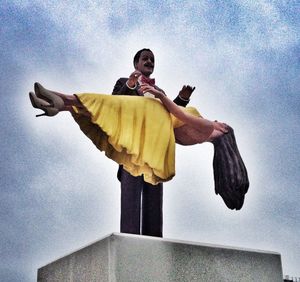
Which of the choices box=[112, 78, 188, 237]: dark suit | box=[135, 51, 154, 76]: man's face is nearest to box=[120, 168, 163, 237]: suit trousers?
box=[112, 78, 188, 237]: dark suit

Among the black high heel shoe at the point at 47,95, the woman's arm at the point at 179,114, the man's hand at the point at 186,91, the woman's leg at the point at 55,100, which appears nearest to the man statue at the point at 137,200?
the woman's arm at the point at 179,114

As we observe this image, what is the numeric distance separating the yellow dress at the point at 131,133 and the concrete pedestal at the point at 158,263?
1.66ft

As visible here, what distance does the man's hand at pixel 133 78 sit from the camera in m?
3.14

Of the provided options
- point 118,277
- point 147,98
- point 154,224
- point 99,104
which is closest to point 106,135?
point 99,104

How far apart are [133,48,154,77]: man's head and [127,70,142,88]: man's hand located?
15 cm

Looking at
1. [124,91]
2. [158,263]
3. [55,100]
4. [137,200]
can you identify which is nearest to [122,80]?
[124,91]

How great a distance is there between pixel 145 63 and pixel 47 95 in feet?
A: 2.58

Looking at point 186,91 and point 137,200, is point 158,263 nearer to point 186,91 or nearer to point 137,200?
point 137,200

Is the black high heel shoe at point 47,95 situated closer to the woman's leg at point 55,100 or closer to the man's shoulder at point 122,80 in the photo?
the woman's leg at point 55,100

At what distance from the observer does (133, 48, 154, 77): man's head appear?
131 inches

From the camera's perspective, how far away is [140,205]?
3072 mm

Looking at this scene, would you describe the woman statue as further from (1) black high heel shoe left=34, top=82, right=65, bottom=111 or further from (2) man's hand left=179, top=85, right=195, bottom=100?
(2) man's hand left=179, top=85, right=195, bottom=100

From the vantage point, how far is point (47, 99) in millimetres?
2859

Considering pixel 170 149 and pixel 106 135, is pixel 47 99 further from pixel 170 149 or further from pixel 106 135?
pixel 170 149
